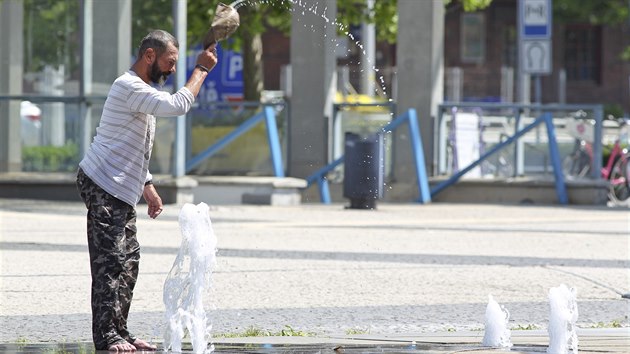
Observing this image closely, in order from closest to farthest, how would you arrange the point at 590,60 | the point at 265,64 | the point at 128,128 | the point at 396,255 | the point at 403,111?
the point at 128,128
the point at 396,255
the point at 403,111
the point at 265,64
the point at 590,60

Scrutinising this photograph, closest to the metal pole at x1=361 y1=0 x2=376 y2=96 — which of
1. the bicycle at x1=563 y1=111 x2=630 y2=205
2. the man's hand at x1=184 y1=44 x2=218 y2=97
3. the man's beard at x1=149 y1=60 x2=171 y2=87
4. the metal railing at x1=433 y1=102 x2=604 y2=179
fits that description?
the bicycle at x1=563 y1=111 x2=630 y2=205

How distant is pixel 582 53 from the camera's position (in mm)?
59281

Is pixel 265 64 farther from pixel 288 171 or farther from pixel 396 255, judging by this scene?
pixel 396 255

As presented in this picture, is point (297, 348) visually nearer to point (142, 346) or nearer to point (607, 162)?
point (142, 346)

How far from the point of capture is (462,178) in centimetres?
2180

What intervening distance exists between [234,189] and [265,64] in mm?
35213

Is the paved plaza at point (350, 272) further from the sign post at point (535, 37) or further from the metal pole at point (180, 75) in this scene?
the sign post at point (535, 37)

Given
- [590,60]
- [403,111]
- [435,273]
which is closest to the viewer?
[435,273]

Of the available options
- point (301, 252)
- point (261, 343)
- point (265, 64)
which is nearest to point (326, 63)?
point (301, 252)

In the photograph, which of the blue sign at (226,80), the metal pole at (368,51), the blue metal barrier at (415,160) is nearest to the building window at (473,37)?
the metal pole at (368,51)

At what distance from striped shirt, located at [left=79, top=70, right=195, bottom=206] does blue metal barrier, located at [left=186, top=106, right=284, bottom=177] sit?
13387mm

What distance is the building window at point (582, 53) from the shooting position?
59062mm

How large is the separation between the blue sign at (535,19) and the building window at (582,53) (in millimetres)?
37920

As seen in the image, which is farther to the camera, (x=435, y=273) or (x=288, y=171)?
(x=288, y=171)
